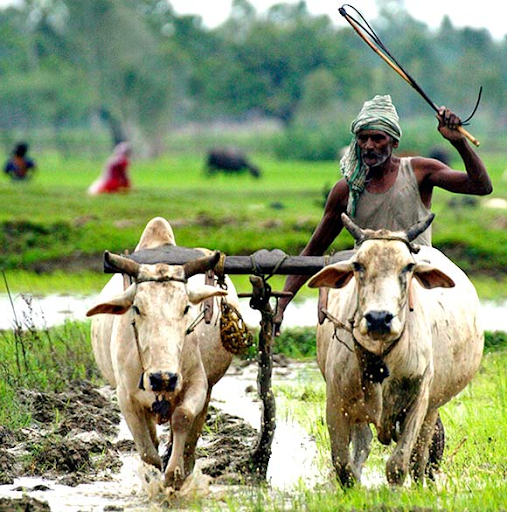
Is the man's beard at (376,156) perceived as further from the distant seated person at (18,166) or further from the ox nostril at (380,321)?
the distant seated person at (18,166)

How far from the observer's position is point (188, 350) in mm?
6148

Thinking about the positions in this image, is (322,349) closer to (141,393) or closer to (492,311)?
(141,393)

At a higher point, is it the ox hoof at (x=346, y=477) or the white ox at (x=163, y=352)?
the white ox at (x=163, y=352)

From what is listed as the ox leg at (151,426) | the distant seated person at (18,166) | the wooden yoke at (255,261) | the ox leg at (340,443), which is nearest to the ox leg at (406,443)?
the ox leg at (340,443)

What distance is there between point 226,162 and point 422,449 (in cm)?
3385

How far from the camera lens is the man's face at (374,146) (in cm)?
636

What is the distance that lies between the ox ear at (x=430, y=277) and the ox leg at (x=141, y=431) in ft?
4.81

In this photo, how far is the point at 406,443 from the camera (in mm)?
5754

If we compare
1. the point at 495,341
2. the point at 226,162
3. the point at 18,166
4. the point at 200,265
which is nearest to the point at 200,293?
the point at 200,265

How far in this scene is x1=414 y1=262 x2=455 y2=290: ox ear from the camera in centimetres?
559

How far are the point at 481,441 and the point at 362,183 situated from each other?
1.70 m

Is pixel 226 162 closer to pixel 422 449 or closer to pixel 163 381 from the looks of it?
pixel 422 449

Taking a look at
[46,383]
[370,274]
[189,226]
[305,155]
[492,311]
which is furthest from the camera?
[305,155]

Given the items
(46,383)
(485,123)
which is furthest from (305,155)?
(46,383)
